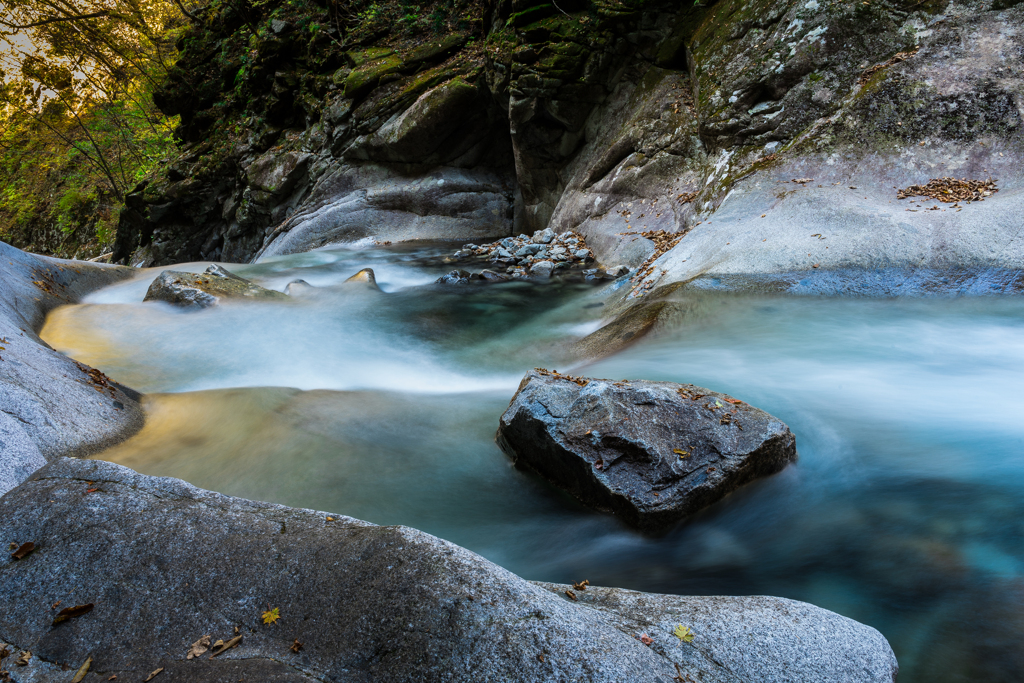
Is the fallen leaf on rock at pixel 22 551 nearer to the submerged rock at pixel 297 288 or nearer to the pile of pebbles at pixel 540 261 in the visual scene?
the submerged rock at pixel 297 288

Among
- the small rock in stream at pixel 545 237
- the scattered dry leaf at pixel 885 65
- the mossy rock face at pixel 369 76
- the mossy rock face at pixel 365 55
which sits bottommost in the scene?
the small rock in stream at pixel 545 237

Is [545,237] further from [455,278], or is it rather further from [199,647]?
[199,647]

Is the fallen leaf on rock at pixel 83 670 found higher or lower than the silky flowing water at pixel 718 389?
higher

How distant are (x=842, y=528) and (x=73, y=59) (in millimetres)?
18669

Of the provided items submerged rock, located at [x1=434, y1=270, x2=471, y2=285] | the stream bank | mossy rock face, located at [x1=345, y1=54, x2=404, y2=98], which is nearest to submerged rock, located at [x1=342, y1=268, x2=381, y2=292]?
submerged rock, located at [x1=434, y1=270, x2=471, y2=285]

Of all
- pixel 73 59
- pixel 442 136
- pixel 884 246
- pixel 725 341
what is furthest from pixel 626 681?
pixel 73 59

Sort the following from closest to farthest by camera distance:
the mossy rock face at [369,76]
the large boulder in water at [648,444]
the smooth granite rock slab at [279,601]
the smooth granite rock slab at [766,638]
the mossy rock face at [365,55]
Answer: the smooth granite rock slab at [279,601], the smooth granite rock slab at [766,638], the large boulder in water at [648,444], the mossy rock face at [369,76], the mossy rock face at [365,55]

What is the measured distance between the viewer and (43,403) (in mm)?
4238

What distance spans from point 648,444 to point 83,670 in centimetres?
289

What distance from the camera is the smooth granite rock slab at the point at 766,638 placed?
215 cm

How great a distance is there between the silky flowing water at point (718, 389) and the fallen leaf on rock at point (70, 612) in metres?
1.79

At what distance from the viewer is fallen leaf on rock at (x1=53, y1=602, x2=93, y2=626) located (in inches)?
85.5

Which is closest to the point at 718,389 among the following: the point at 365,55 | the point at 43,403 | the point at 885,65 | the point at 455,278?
the point at 43,403

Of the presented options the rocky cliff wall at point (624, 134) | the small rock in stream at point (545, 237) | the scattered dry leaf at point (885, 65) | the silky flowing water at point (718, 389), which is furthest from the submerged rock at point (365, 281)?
the scattered dry leaf at point (885, 65)
